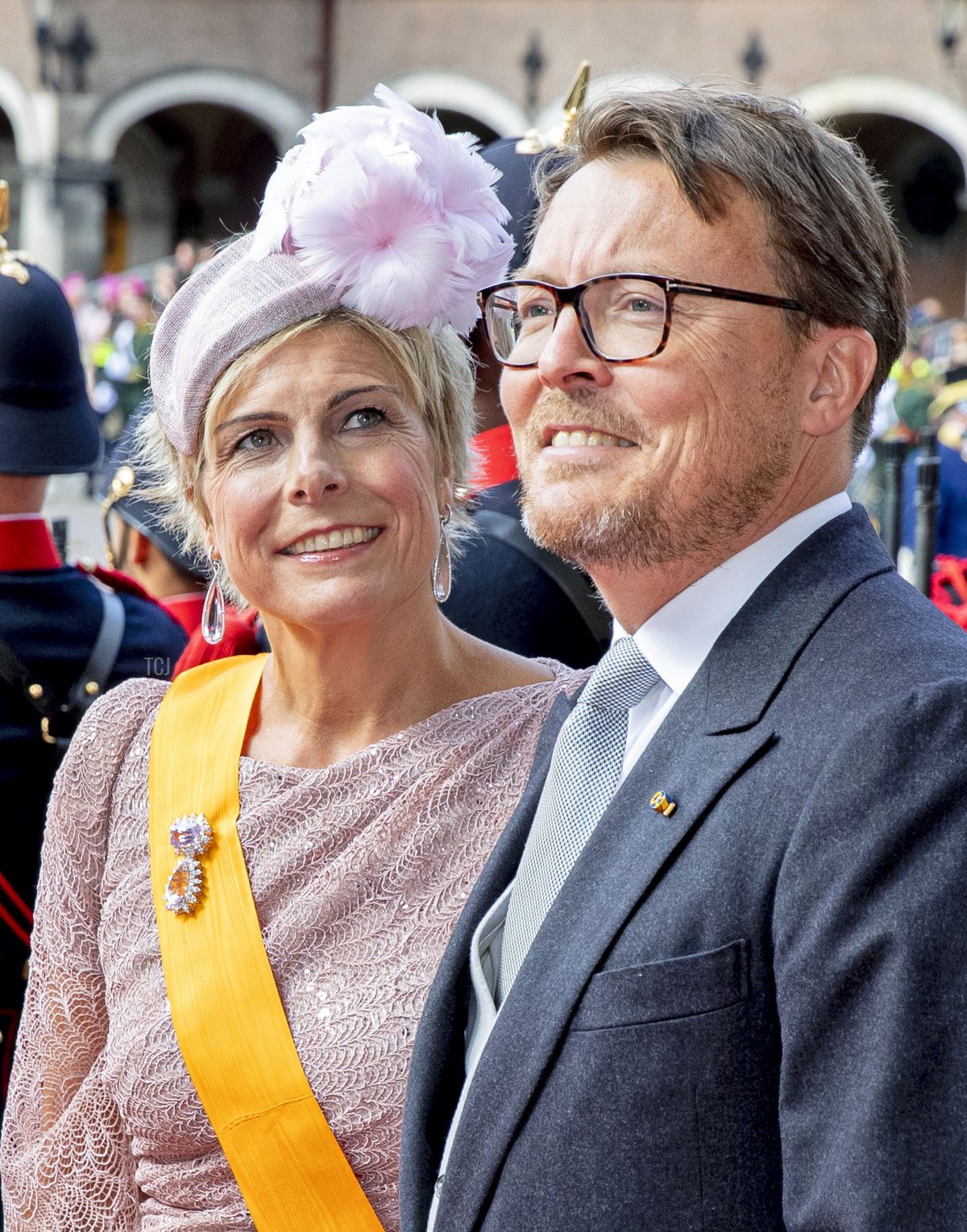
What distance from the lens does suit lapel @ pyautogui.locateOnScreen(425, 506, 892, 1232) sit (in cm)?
137

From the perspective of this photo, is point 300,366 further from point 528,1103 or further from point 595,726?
point 528,1103

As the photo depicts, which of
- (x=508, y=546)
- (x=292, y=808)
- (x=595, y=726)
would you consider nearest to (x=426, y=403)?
(x=508, y=546)

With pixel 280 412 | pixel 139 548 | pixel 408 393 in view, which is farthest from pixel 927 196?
pixel 280 412

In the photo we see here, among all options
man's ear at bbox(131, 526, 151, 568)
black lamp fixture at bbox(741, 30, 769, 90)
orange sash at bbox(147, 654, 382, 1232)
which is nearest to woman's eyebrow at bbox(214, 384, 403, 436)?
orange sash at bbox(147, 654, 382, 1232)

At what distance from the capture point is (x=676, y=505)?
4.86 feet

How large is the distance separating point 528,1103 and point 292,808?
0.93 m

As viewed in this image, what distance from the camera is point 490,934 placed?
5.58 feet

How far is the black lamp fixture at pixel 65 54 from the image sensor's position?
21.3 meters

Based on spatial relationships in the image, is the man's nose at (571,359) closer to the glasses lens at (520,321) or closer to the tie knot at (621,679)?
the glasses lens at (520,321)

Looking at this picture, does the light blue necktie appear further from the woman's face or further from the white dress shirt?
the woman's face

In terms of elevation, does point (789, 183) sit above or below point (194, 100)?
above

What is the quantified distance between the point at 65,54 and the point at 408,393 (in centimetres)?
2155

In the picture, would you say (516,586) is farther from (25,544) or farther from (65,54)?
(65,54)

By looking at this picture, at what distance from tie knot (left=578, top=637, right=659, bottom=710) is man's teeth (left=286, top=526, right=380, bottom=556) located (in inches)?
26.1
